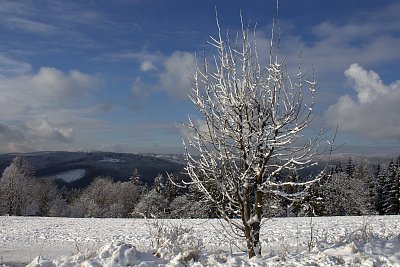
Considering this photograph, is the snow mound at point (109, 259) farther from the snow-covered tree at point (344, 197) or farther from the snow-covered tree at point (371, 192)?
the snow-covered tree at point (371, 192)

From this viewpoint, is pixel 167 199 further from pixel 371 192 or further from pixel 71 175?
pixel 71 175

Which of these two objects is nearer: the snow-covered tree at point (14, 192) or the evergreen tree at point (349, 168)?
the snow-covered tree at point (14, 192)

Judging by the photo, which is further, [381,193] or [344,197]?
[381,193]

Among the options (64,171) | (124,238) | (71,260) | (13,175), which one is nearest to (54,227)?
A: (124,238)

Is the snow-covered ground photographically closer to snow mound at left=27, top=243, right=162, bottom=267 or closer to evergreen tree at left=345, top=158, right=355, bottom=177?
evergreen tree at left=345, top=158, right=355, bottom=177

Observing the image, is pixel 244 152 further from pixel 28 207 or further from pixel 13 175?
pixel 28 207

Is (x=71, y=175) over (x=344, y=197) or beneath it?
over

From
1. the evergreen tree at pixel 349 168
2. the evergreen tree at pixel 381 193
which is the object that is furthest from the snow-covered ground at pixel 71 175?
the evergreen tree at pixel 381 193

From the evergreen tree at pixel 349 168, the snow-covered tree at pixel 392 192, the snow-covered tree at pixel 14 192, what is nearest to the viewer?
the snow-covered tree at pixel 392 192

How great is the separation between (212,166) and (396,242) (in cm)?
382

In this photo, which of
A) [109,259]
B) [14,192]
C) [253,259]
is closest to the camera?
[109,259]

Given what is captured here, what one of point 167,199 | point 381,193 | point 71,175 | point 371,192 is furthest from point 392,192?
point 71,175

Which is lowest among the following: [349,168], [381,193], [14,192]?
[14,192]

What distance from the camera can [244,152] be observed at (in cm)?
715
